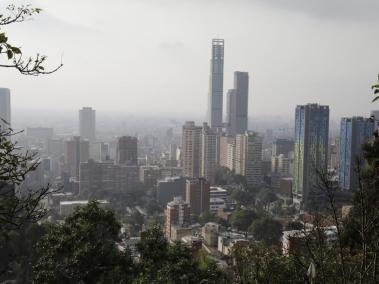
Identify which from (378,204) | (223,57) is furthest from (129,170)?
(223,57)

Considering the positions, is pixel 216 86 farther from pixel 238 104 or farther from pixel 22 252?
pixel 22 252

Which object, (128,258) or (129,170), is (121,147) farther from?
(128,258)

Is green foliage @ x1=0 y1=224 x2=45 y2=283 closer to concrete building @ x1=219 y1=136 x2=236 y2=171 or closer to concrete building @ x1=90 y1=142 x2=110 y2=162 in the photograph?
concrete building @ x1=219 y1=136 x2=236 y2=171

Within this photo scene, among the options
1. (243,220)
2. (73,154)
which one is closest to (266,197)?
(243,220)

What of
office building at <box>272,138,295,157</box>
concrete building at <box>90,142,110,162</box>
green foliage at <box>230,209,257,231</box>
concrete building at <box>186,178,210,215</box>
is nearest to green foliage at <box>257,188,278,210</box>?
concrete building at <box>186,178,210,215</box>

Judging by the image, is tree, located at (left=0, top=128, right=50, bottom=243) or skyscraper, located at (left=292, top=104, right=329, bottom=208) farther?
skyscraper, located at (left=292, top=104, right=329, bottom=208)

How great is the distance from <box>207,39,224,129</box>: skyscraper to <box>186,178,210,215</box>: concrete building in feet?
122

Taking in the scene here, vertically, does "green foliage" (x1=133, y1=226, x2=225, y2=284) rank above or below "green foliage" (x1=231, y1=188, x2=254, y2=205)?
above

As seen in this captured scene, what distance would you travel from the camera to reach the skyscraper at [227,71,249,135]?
194 feet

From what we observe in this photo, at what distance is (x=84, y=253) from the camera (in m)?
4.59

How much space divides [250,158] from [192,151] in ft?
16.5

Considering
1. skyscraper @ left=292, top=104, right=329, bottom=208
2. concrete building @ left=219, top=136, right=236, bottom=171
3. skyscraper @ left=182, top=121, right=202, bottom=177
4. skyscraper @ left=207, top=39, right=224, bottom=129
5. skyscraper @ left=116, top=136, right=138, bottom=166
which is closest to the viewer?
skyscraper @ left=292, top=104, right=329, bottom=208

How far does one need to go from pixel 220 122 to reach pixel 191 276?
59094 mm

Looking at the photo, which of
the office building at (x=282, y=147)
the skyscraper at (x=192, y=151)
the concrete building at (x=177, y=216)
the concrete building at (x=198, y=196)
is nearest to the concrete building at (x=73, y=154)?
the skyscraper at (x=192, y=151)
